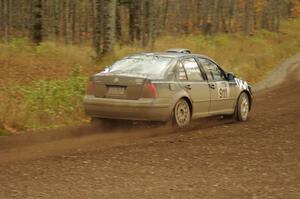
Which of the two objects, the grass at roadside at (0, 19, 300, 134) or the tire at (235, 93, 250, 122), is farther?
the tire at (235, 93, 250, 122)

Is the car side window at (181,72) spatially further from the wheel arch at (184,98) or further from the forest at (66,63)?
the forest at (66,63)

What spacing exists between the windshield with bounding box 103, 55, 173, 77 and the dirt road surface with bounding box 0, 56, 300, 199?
43.2 inches

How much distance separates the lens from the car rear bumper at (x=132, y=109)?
10.2 m

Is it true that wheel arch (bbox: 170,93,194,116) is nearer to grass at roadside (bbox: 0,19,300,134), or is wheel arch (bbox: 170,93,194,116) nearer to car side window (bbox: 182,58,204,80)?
car side window (bbox: 182,58,204,80)

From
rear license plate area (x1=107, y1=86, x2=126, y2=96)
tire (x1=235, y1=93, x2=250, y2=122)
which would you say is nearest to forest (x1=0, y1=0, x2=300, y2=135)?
rear license plate area (x1=107, y1=86, x2=126, y2=96)

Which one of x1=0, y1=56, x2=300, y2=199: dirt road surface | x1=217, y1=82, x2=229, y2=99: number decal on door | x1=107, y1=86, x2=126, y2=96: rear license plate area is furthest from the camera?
x1=217, y1=82, x2=229, y2=99: number decal on door

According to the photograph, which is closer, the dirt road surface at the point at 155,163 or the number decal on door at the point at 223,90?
the dirt road surface at the point at 155,163

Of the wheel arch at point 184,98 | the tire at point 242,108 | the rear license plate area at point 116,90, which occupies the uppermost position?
the rear license plate area at point 116,90

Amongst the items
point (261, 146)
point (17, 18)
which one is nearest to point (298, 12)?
point (17, 18)

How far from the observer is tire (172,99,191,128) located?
35.0ft

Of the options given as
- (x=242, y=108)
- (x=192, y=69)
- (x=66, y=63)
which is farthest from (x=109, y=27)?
(x=192, y=69)

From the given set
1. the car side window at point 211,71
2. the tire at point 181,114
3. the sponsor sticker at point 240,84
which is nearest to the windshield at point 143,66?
the tire at point 181,114

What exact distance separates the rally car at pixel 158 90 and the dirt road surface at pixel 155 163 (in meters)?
0.39

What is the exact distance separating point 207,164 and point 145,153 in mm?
1114
